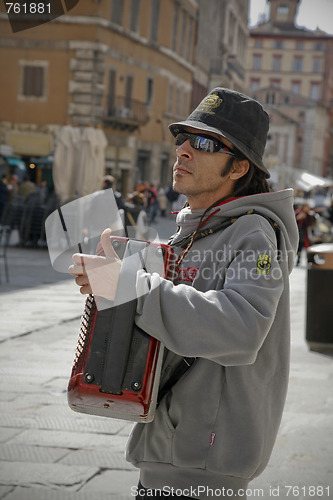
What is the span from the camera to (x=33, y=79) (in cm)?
3028

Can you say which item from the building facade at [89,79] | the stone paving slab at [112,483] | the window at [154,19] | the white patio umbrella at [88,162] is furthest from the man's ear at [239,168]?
the window at [154,19]

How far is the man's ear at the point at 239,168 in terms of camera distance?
7.10 feet

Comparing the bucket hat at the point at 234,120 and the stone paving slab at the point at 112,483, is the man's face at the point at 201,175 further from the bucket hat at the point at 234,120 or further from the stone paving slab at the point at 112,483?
the stone paving slab at the point at 112,483

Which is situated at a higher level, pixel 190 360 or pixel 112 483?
pixel 190 360

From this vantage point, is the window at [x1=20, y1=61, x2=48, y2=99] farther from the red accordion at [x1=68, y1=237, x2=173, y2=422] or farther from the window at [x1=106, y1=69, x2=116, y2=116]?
the red accordion at [x1=68, y1=237, x2=173, y2=422]

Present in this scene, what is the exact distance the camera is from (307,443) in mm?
4641

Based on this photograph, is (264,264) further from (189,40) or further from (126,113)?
(189,40)

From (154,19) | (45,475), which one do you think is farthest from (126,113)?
(45,475)

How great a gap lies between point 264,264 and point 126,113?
3150 cm

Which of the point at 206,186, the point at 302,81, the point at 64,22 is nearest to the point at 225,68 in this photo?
the point at 64,22

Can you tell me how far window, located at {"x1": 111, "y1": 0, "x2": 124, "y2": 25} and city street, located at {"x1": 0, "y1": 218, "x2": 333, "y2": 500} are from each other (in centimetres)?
2497

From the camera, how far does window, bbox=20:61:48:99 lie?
30188 millimetres

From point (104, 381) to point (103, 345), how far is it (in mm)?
80

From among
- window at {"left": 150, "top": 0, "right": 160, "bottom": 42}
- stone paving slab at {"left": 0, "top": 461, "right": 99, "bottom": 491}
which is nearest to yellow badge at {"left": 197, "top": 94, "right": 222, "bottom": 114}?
stone paving slab at {"left": 0, "top": 461, "right": 99, "bottom": 491}
